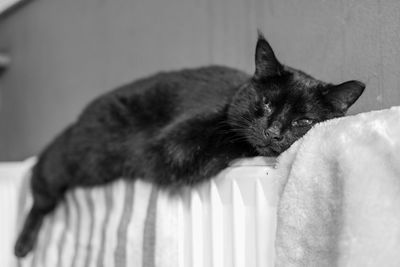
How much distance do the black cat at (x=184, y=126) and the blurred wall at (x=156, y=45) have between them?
4.2 inches

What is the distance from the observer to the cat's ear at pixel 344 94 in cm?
81

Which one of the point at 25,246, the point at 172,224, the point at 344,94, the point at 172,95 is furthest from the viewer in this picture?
the point at 25,246

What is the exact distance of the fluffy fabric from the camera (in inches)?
24.7

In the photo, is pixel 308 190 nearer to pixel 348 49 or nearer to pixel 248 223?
pixel 248 223

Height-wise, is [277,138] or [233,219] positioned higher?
[277,138]

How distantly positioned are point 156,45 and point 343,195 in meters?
0.98

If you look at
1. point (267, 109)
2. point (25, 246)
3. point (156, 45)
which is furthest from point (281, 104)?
point (25, 246)

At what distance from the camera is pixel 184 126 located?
1.02 metres

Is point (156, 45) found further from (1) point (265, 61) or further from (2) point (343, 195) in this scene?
(2) point (343, 195)

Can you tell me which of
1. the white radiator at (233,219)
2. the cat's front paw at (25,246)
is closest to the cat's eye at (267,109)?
the white radiator at (233,219)

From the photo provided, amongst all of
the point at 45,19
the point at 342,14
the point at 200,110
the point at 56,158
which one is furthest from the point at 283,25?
the point at 45,19

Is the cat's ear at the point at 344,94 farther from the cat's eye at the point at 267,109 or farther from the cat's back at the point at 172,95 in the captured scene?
the cat's back at the point at 172,95

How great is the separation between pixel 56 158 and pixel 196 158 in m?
0.51

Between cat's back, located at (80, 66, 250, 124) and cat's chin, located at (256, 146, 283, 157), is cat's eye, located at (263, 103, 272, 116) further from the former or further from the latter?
cat's back, located at (80, 66, 250, 124)
